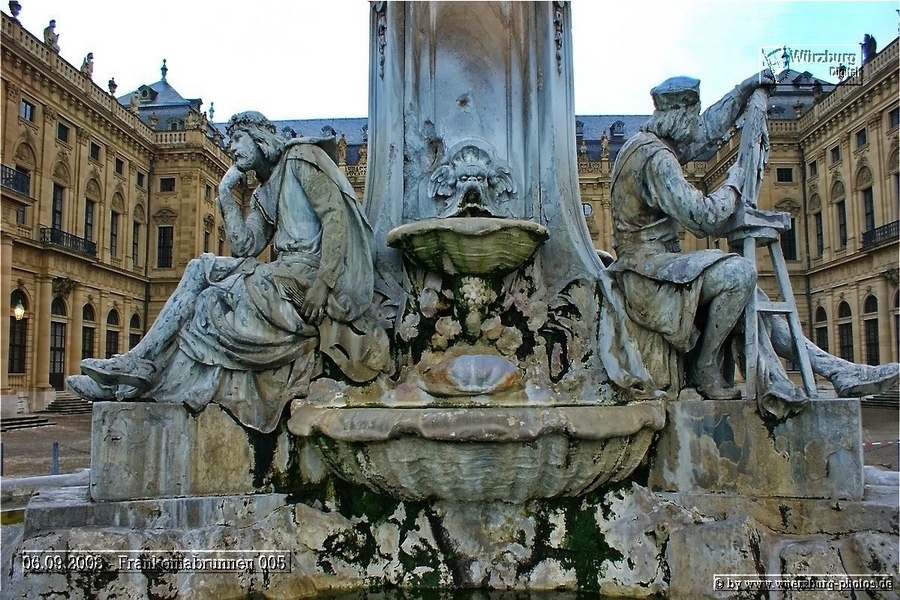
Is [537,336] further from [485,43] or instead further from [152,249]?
[152,249]

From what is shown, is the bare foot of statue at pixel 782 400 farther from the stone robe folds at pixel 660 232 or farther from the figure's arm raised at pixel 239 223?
the figure's arm raised at pixel 239 223

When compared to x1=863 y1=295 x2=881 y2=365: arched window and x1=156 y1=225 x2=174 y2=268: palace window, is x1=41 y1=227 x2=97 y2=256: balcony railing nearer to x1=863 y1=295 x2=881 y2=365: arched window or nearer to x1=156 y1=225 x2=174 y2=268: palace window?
x1=156 y1=225 x2=174 y2=268: palace window

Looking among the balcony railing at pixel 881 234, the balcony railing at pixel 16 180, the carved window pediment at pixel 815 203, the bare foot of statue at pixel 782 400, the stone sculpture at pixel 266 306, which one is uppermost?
the carved window pediment at pixel 815 203

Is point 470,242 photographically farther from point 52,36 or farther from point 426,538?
point 52,36

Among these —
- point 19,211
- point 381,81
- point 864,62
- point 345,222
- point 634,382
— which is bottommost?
point 634,382

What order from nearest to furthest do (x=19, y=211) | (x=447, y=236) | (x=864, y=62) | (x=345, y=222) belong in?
(x=447, y=236), (x=345, y=222), (x=19, y=211), (x=864, y=62)

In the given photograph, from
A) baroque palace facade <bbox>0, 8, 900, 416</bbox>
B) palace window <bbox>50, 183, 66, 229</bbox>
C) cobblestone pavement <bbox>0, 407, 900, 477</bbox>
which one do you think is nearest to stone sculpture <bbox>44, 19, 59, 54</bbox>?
baroque palace facade <bbox>0, 8, 900, 416</bbox>

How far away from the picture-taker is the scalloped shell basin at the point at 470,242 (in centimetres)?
357

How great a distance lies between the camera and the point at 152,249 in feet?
129

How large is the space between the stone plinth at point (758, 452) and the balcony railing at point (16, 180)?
89.6ft

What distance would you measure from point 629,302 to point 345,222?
5.56 ft

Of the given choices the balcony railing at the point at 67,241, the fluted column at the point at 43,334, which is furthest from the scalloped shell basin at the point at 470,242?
the balcony railing at the point at 67,241

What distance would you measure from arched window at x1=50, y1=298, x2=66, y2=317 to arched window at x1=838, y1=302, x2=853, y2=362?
1404 inches

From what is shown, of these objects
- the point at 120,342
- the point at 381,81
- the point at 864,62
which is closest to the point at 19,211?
the point at 120,342
